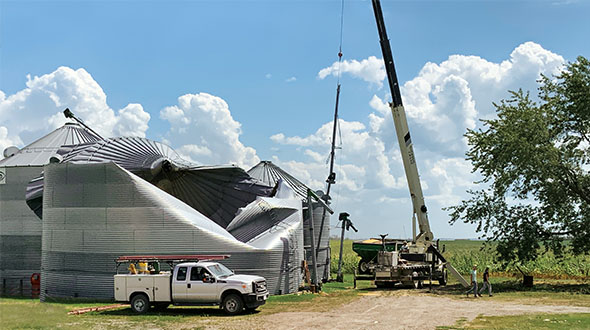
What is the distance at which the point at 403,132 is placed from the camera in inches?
1374

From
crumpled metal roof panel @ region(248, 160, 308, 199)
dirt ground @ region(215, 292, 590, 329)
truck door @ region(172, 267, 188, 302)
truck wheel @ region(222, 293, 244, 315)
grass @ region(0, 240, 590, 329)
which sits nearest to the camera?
grass @ region(0, 240, 590, 329)

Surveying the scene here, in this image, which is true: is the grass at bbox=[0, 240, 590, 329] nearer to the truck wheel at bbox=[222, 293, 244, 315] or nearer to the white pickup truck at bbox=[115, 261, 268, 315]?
the truck wheel at bbox=[222, 293, 244, 315]

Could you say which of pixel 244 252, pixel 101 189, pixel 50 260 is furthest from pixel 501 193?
pixel 50 260

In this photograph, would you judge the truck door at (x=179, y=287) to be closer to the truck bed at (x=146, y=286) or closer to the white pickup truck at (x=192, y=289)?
the white pickup truck at (x=192, y=289)

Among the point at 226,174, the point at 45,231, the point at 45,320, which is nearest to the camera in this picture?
the point at 45,320

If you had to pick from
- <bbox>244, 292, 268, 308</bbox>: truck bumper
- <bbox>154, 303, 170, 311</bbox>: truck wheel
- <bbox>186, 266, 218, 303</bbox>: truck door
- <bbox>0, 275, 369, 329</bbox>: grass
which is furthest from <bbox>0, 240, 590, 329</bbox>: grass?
<bbox>186, 266, 218, 303</bbox>: truck door

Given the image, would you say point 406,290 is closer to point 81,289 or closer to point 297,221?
point 297,221

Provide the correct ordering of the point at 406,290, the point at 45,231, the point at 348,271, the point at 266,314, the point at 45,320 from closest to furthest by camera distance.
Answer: the point at 45,320 → the point at 266,314 → the point at 45,231 → the point at 406,290 → the point at 348,271

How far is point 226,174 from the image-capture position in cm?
3975

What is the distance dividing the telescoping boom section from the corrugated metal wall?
935 inches

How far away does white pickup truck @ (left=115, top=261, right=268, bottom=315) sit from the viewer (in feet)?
70.5

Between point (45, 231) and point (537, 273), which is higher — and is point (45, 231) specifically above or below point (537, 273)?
above

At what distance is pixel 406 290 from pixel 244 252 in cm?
1112

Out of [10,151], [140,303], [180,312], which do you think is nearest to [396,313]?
[180,312]
